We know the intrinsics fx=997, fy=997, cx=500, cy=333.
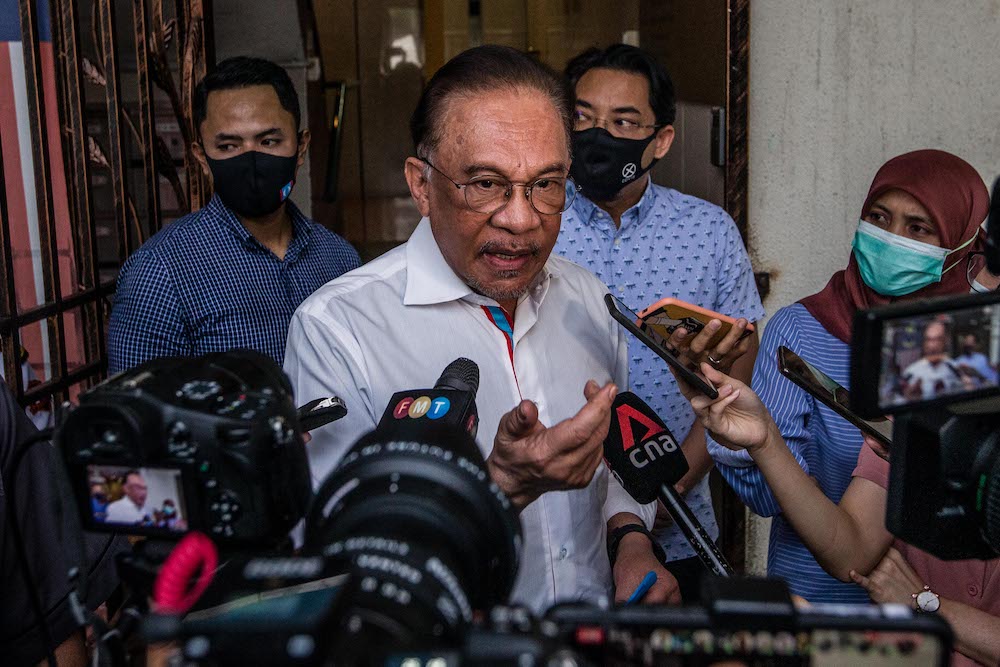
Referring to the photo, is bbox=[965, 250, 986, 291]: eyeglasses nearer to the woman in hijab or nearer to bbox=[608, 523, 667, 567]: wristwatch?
the woman in hijab

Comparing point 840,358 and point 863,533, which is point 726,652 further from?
point 840,358

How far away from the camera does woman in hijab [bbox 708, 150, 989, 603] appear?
5.88 ft

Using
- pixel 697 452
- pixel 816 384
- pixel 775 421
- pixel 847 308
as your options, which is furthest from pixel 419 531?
pixel 697 452

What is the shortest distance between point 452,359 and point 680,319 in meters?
0.35

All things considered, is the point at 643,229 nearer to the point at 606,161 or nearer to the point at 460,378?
the point at 606,161

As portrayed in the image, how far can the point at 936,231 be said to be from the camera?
6.22 feet

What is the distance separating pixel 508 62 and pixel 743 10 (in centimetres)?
155

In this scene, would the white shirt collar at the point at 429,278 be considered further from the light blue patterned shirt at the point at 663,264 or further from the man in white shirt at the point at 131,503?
the light blue patterned shirt at the point at 663,264

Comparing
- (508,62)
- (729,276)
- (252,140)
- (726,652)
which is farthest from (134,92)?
(726,652)

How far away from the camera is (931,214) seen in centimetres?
190

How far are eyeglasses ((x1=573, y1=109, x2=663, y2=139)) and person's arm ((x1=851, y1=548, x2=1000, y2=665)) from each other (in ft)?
3.98

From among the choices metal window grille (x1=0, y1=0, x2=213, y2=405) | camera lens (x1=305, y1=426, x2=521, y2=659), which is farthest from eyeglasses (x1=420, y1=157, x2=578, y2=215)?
metal window grille (x1=0, y1=0, x2=213, y2=405)

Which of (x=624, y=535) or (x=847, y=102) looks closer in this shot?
(x=624, y=535)

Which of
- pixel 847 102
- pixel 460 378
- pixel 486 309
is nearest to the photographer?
pixel 460 378
